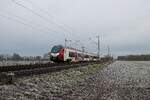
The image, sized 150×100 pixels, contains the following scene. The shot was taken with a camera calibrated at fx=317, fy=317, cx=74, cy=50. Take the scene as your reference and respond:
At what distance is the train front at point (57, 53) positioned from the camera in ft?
156

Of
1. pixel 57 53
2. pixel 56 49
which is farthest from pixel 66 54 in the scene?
pixel 57 53

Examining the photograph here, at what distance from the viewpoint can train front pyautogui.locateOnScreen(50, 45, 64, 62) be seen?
47500 millimetres

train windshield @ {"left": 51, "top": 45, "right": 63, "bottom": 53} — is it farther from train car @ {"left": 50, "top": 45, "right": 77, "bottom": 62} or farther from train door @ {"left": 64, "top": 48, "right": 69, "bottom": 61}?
train door @ {"left": 64, "top": 48, "right": 69, "bottom": 61}

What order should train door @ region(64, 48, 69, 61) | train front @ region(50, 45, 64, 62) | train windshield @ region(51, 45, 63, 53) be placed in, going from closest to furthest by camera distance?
train front @ region(50, 45, 64, 62) < train windshield @ region(51, 45, 63, 53) < train door @ region(64, 48, 69, 61)

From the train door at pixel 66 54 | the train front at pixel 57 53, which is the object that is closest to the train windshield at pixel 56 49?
the train front at pixel 57 53

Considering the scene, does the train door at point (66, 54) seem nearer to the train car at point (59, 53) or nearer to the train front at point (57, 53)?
the train car at point (59, 53)

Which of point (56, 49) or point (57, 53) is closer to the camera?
point (57, 53)

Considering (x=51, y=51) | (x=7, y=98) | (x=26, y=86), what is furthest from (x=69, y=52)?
(x=7, y=98)

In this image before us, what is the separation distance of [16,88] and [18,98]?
193 centimetres

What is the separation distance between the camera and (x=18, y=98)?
38.7 feet

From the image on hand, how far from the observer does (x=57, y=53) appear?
47656mm

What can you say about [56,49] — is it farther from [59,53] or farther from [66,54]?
[66,54]

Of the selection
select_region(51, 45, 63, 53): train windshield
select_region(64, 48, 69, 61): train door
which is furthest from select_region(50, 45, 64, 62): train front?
select_region(64, 48, 69, 61): train door

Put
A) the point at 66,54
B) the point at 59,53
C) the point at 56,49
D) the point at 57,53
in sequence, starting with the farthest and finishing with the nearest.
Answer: the point at 66,54
the point at 56,49
the point at 57,53
the point at 59,53
